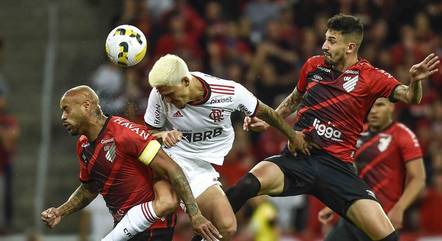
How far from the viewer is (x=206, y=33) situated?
1712cm

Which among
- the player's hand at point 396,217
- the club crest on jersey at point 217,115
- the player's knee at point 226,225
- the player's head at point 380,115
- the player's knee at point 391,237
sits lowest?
the player's hand at point 396,217

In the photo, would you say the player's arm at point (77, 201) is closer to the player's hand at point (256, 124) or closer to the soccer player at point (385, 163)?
the player's hand at point (256, 124)

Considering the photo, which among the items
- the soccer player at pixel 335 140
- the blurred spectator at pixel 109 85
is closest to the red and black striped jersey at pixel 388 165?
the soccer player at pixel 335 140

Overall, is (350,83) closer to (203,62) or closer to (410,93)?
(410,93)

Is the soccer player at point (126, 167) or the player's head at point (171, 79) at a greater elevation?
the player's head at point (171, 79)

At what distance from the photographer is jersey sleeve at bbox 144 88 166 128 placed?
9336 millimetres

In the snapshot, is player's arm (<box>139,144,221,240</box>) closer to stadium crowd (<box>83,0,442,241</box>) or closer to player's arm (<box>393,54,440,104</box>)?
player's arm (<box>393,54,440,104</box>)

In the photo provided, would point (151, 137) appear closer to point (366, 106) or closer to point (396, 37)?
point (366, 106)

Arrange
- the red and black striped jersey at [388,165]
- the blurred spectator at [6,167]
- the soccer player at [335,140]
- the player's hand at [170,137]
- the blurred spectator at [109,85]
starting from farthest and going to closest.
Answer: the blurred spectator at [6,167] < the blurred spectator at [109,85] < the red and black striped jersey at [388,165] < the soccer player at [335,140] < the player's hand at [170,137]

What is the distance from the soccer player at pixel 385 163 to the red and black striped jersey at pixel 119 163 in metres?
2.32

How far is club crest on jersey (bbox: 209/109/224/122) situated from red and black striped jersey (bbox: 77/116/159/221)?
0.64m

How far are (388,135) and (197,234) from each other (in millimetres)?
2587

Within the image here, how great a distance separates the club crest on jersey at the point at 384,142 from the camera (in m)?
10.8

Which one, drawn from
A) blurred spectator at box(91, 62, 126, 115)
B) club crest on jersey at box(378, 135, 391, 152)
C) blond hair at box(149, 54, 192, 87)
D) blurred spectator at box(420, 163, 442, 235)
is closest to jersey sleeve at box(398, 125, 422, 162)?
club crest on jersey at box(378, 135, 391, 152)
